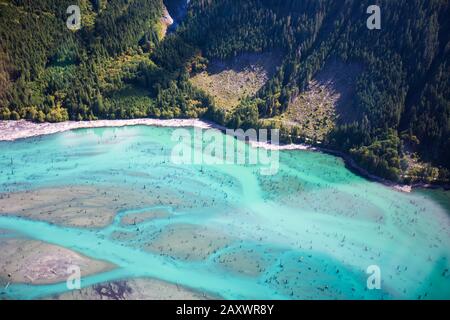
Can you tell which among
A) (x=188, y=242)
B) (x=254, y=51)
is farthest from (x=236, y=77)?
(x=188, y=242)

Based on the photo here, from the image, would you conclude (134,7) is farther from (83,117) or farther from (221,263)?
(221,263)

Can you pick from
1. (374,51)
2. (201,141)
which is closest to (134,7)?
(201,141)

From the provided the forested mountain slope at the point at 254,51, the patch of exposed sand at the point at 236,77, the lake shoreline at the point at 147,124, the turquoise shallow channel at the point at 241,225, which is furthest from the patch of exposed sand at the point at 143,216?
the patch of exposed sand at the point at 236,77

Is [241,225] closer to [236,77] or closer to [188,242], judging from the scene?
[188,242]

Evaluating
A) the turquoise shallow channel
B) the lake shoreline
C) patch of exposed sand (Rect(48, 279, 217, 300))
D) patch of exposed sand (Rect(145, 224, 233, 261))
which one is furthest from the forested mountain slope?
patch of exposed sand (Rect(48, 279, 217, 300))

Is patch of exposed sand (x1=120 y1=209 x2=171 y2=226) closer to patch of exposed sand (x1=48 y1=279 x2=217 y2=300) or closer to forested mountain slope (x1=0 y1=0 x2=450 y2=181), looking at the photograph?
patch of exposed sand (x1=48 y1=279 x2=217 y2=300)

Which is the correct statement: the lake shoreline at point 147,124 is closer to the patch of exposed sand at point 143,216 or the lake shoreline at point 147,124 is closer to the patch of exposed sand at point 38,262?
the patch of exposed sand at point 143,216
